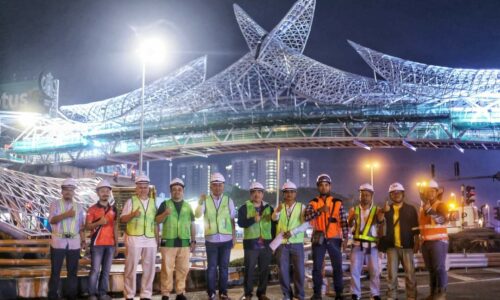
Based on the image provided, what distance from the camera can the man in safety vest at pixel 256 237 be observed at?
9336mm

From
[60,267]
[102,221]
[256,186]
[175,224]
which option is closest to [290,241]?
[256,186]

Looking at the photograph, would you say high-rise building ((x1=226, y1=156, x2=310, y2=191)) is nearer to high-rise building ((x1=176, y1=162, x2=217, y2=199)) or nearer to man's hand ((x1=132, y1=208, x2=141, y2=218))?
high-rise building ((x1=176, y1=162, x2=217, y2=199))

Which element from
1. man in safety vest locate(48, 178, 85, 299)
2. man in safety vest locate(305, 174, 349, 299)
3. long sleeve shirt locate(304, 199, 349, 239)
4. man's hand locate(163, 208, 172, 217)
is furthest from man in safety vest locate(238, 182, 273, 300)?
man in safety vest locate(48, 178, 85, 299)

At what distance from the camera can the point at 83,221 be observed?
932 centimetres

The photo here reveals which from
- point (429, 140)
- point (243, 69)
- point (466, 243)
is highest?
point (243, 69)

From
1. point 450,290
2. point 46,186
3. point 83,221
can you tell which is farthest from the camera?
point 46,186

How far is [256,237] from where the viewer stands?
9.42 m

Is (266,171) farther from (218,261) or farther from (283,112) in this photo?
(218,261)

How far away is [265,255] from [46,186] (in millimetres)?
14368

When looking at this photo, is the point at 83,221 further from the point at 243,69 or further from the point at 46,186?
the point at 243,69

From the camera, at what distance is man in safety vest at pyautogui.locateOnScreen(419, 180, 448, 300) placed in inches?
335

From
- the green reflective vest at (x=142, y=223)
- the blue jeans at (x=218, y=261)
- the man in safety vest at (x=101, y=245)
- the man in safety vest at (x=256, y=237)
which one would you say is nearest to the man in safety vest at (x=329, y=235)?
the man in safety vest at (x=256, y=237)

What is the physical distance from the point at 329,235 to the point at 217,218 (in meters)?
2.03

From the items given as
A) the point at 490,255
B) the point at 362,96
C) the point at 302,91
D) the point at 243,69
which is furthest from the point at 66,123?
the point at 490,255
